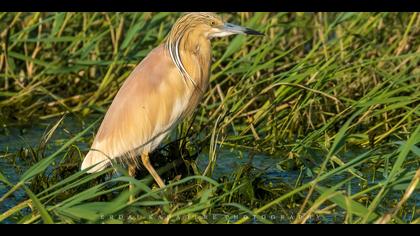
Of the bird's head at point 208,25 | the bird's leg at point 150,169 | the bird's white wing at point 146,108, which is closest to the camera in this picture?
the bird's leg at point 150,169

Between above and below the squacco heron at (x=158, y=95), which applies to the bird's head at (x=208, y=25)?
above

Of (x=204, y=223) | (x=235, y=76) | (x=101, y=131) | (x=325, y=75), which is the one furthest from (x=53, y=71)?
(x=204, y=223)

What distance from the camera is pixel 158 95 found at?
500cm

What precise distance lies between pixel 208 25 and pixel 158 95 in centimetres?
47

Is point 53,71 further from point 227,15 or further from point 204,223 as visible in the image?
point 204,223

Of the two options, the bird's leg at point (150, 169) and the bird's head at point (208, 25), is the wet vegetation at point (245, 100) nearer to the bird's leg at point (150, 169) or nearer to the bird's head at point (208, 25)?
the bird's leg at point (150, 169)

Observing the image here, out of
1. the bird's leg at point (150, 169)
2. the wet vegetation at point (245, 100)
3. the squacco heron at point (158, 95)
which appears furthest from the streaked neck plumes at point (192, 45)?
the bird's leg at point (150, 169)

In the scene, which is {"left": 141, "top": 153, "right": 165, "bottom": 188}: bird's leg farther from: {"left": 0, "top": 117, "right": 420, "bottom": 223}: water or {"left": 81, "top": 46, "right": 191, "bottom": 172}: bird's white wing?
{"left": 0, "top": 117, "right": 420, "bottom": 223}: water

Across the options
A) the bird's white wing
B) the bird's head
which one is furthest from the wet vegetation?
the bird's head

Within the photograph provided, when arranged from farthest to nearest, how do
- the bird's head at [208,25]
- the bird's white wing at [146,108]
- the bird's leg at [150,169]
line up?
1. the bird's head at [208,25]
2. the bird's white wing at [146,108]
3. the bird's leg at [150,169]

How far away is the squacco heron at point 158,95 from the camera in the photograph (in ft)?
16.3

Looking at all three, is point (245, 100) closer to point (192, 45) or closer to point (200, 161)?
point (200, 161)

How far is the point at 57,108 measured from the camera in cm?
686

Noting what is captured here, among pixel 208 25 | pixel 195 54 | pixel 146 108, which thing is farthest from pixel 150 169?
pixel 208 25
